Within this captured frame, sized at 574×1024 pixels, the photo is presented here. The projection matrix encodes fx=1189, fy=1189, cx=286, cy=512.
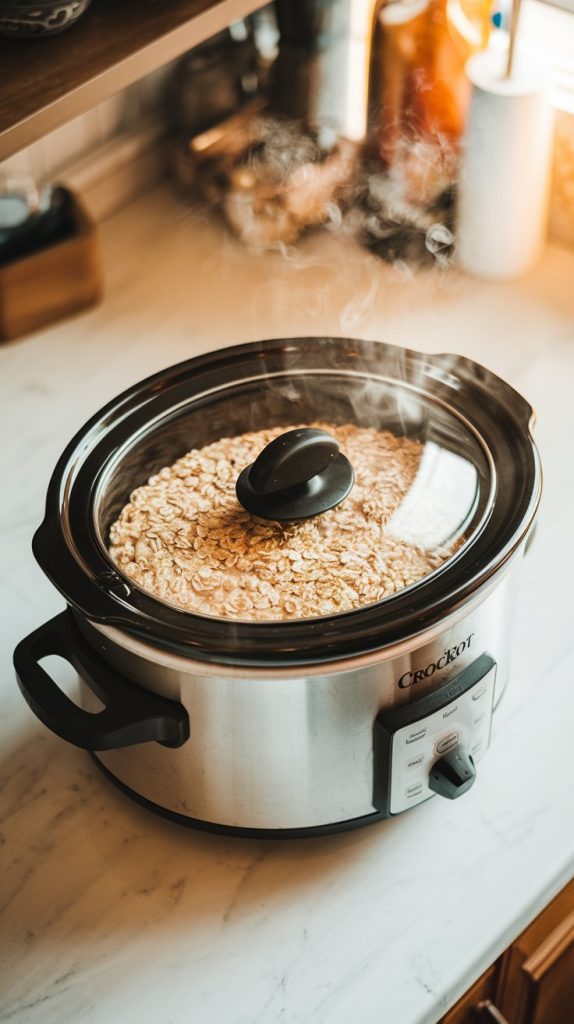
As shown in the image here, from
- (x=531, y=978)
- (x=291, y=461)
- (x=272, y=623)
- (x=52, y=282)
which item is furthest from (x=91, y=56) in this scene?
(x=531, y=978)

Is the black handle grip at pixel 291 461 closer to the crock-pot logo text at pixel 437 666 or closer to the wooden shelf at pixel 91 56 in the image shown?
the crock-pot logo text at pixel 437 666

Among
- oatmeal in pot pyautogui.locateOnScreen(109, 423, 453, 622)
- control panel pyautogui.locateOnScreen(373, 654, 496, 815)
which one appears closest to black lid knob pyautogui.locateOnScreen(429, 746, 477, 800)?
control panel pyautogui.locateOnScreen(373, 654, 496, 815)

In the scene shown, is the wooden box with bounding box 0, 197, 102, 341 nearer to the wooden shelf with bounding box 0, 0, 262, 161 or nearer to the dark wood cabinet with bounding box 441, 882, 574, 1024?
the wooden shelf with bounding box 0, 0, 262, 161

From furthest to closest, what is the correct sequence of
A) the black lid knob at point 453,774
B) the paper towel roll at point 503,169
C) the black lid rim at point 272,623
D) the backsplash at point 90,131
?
the backsplash at point 90,131 < the paper towel roll at point 503,169 < the black lid knob at point 453,774 < the black lid rim at point 272,623

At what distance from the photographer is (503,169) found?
5.07 ft

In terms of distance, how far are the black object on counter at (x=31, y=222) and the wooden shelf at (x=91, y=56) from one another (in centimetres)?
53

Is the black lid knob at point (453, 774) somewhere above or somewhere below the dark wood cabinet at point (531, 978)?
above

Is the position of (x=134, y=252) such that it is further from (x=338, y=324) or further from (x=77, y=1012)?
(x=77, y=1012)

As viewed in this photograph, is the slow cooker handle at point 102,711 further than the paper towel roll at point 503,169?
No

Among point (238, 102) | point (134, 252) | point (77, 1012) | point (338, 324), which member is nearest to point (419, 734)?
point (77, 1012)

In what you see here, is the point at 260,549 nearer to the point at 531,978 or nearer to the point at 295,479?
the point at 295,479

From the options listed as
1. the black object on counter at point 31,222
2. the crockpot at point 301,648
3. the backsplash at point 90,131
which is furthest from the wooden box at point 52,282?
the crockpot at point 301,648

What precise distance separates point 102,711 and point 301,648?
0.18 m

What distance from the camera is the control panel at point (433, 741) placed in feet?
3.11
